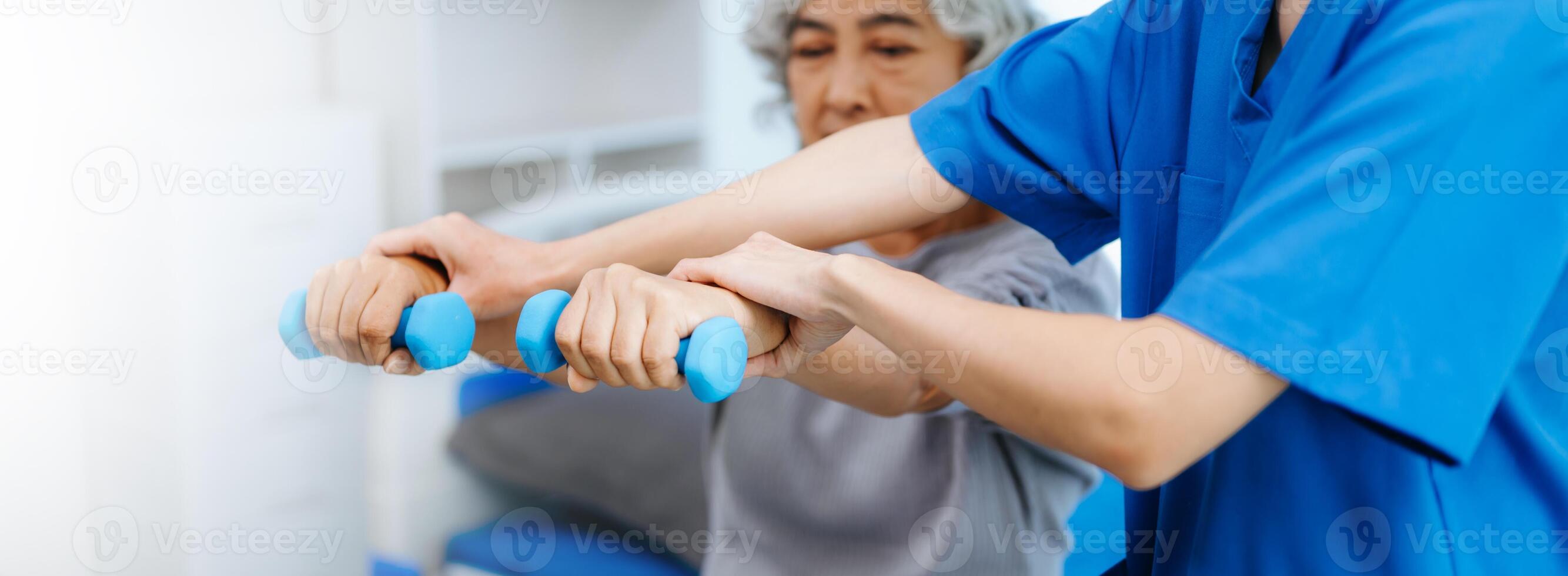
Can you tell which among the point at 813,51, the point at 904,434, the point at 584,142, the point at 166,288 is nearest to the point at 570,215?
the point at 584,142

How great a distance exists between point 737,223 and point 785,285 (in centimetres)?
18

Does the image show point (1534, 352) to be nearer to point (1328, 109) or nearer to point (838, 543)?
point (1328, 109)

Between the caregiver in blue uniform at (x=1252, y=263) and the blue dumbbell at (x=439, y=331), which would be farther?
the blue dumbbell at (x=439, y=331)

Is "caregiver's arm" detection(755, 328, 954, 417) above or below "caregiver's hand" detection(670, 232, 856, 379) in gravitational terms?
below

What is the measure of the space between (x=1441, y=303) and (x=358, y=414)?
1797 mm

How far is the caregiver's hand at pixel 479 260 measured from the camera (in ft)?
2.61

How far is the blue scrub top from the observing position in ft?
1.49

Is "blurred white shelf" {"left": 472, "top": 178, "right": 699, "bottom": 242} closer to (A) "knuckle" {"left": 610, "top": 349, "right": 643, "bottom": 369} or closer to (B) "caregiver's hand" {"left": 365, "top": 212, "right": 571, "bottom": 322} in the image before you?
(B) "caregiver's hand" {"left": 365, "top": 212, "right": 571, "bottom": 322}

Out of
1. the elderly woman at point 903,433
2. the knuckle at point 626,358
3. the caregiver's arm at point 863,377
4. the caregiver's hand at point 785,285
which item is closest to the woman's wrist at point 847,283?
the caregiver's hand at point 785,285

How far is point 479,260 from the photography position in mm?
803

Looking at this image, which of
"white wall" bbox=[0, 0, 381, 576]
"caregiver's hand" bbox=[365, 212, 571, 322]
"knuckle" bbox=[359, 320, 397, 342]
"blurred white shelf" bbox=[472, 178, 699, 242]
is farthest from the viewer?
"blurred white shelf" bbox=[472, 178, 699, 242]

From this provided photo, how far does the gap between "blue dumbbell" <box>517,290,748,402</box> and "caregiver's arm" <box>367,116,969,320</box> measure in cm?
18

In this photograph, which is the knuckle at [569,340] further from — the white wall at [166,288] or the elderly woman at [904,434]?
the white wall at [166,288]

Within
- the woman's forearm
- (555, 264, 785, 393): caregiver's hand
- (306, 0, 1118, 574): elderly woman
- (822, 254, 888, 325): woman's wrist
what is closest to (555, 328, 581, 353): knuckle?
(555, 264, 785, 393): caregiver's hand
